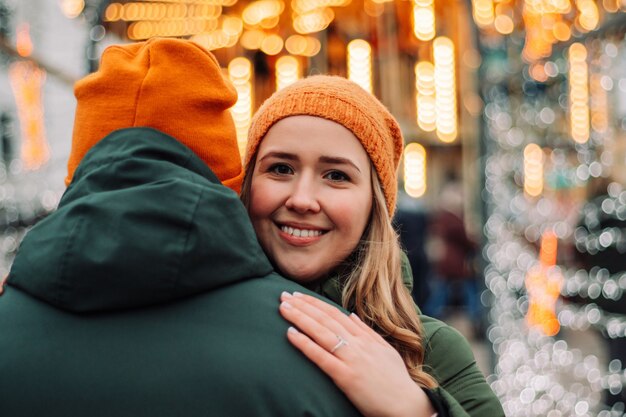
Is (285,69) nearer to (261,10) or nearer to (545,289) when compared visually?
(261,10)

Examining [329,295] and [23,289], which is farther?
[329,295]

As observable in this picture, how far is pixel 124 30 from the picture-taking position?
837 centimetres

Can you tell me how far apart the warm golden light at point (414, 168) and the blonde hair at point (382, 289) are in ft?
30.0

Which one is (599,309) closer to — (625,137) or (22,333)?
(625,137)

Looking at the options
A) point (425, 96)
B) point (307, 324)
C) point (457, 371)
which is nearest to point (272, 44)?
point (425, 96)

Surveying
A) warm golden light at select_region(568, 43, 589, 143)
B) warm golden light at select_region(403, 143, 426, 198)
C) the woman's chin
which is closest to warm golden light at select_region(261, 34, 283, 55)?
warm golden light at select_region(403, 143, 426, 198)

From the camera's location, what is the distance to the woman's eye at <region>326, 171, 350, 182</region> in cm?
198

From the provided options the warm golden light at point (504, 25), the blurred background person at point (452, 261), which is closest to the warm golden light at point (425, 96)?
the blurred background person at point (452, 261)

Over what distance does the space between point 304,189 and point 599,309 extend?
9.58 feet

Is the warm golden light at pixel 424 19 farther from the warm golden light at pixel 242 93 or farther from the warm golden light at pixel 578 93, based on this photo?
the warm golden light at pixel 578 93

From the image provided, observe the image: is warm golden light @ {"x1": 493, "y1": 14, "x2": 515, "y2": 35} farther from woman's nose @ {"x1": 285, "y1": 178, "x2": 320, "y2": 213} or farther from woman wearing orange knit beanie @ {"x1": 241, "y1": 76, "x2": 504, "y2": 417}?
woman's nose @ {"x1": 285, "y1": 178, "x2": 320, "y2": 213}

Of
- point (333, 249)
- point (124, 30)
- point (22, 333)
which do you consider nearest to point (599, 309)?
point (333, 249)

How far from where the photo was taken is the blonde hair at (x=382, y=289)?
1.80m

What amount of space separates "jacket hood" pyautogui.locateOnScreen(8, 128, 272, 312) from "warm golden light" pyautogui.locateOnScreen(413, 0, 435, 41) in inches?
333
